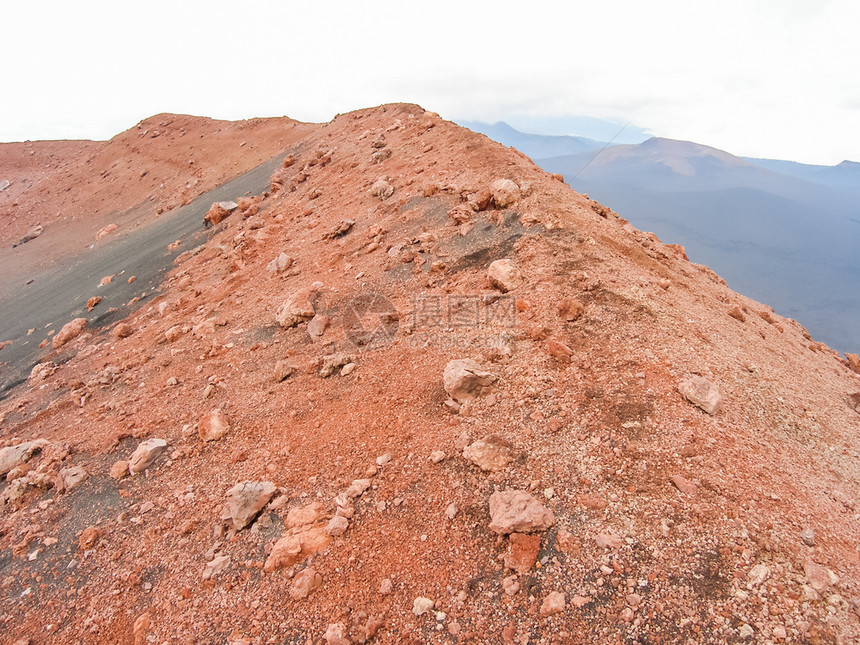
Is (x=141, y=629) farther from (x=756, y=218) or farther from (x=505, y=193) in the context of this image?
(x=756, y=218)

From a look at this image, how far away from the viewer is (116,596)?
3.36 meters

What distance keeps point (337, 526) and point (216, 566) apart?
1.06m

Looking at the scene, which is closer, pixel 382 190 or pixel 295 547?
pixel 295 547

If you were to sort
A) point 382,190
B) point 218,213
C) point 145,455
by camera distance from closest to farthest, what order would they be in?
point 145,455 < point 382,190 < point 218,213

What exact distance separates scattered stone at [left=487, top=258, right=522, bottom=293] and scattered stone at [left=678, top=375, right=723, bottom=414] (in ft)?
7.21

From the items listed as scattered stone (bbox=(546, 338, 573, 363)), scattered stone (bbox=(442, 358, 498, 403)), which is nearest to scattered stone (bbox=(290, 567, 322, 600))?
scattered stone (bbox=(442, 358, 498, 403))

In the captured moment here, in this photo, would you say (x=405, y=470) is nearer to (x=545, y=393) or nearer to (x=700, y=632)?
(x=545, y=393)

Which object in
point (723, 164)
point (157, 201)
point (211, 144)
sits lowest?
point (723, 164)

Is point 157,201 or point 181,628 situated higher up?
point 157,201

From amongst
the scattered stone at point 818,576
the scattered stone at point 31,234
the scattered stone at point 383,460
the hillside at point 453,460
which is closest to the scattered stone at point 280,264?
the hillside at point 453,460

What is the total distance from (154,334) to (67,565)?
413cm

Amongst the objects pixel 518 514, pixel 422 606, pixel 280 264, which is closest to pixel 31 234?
pixel 280 264

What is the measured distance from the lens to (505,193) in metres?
6.51

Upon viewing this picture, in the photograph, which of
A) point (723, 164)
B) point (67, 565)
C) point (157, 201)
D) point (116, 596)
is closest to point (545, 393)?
point (116, 596)
